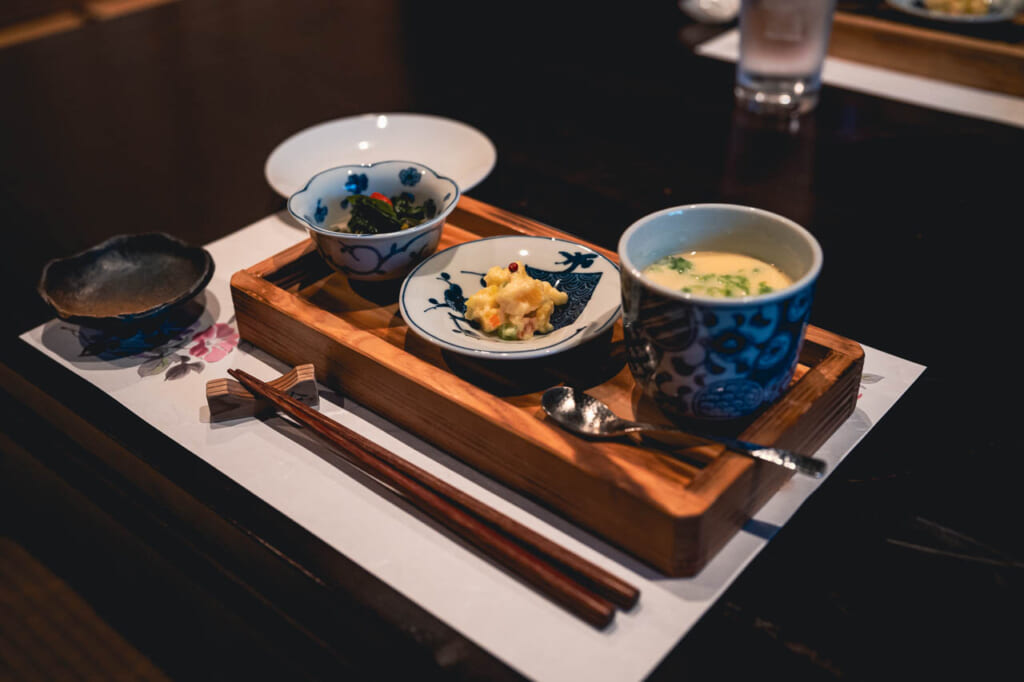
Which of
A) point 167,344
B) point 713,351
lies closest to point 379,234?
point 167,344

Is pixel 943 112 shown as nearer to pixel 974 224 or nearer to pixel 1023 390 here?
pixel 974 224

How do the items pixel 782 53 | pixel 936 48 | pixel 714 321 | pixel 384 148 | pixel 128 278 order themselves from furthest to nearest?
pixel 936 48 → pixel 782 53 → pixel 384 148 → pixel 128 278 → pixel 714 321

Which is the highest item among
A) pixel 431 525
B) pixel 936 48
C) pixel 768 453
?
pixel 936 48

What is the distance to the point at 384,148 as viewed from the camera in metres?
1.72

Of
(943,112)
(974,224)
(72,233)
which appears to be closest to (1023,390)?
(974,224)

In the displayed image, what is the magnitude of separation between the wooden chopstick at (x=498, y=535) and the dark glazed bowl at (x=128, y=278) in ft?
1.23

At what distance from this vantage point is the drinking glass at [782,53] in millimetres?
1759

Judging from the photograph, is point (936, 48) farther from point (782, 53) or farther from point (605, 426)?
point (605, 426)

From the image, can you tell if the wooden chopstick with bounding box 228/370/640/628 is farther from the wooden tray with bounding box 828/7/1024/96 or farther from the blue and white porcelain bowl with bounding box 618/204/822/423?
the wooden tray with bounding box 828/7/1024/96

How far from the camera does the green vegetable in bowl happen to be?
1218mm

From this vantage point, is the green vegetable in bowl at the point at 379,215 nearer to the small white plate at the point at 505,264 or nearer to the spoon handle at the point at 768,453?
the small white plate at the point at 505,264

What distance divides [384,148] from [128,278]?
0.60m

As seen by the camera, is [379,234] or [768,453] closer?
[768,453]

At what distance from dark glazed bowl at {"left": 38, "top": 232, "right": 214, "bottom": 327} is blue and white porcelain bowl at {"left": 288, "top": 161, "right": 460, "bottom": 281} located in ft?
0.62
